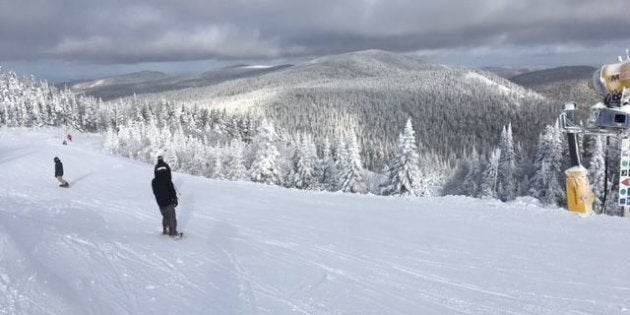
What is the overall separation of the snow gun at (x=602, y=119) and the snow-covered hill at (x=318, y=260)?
27.0 inches

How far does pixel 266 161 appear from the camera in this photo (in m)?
50.4

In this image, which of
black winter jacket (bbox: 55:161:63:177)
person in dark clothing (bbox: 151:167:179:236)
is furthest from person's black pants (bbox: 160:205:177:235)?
black winter jacket (bbox: 55:161:63:177)

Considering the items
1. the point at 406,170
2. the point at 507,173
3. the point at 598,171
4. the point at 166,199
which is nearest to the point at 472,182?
the point at 507,173

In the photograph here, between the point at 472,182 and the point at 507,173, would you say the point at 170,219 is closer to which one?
the point at 507,173

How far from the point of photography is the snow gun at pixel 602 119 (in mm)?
12203

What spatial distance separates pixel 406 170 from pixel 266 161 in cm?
1565

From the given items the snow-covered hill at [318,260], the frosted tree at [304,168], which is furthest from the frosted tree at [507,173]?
the snow-covered hill at [318,260]

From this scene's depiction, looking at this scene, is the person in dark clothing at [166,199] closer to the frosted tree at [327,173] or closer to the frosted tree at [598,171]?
the frosted tree at [598,171]

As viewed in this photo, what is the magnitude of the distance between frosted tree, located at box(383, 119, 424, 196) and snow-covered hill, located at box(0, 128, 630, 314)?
2311 cm

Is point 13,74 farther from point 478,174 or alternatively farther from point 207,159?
point 478,174

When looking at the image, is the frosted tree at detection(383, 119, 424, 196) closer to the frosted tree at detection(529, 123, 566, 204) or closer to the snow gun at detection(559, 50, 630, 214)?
the frosted tree at detection(529, 123, 566, 204)

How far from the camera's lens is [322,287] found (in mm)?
8305

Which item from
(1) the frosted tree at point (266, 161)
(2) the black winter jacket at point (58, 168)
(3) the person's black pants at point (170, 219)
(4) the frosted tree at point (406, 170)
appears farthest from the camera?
(1) the frosted tree at point (266, 161)

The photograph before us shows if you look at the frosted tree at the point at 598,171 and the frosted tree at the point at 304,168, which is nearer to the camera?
the frosted tree at the point at 598,171
